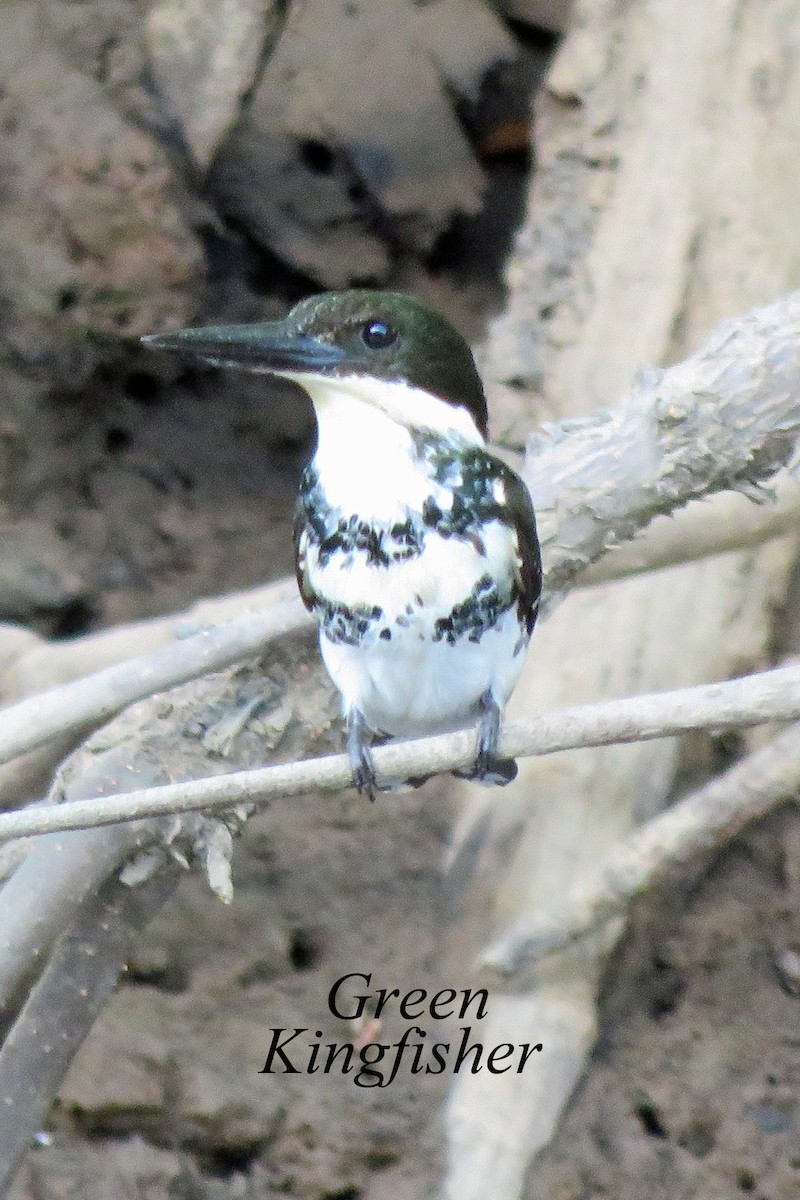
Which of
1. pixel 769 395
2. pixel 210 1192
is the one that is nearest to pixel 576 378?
pixel 769 395

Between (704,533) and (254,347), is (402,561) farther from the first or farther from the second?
(704,533)

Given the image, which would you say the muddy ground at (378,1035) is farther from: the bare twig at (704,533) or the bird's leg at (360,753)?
the bird's leg at (360,753)

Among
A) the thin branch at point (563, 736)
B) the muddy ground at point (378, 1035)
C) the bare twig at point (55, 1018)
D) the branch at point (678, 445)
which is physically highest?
the thin branch at point (563, 736)

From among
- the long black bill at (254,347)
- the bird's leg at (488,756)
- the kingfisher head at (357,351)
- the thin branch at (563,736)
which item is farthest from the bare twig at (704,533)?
the thin branch at (563,736)

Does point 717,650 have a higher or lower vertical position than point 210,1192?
higher

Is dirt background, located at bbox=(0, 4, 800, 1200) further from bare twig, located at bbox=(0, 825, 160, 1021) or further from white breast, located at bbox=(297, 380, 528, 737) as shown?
white breast, located at bbox=(297, 380, 528, 737)

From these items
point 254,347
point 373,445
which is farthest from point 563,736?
point 254,347

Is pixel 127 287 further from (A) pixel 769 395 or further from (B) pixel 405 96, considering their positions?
(A) pixel 769 395

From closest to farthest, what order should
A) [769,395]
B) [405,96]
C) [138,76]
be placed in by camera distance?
1. [769,395]
2. [138,76]
3. [405,96]
